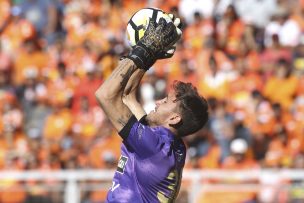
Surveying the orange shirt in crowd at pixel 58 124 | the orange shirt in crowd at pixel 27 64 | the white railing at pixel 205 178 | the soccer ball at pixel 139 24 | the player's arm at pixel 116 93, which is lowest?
the white railing at pixel 205 178

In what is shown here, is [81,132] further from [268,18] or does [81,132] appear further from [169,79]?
[268,18]

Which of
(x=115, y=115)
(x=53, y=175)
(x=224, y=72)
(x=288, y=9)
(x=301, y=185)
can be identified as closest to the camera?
(x=115, y=115)

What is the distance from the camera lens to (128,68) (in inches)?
212

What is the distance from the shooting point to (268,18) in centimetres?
1359

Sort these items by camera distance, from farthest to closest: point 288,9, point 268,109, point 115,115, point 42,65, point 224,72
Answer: point 42,65, point 288,9, point 224,72, point 268,109, point 115,115

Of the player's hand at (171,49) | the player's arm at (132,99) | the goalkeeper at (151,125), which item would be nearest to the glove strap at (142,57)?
the goalkeeper at (151,125)

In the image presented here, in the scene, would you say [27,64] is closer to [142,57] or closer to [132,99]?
[132,99]

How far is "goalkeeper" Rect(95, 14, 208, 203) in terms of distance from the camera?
5391 millimetres

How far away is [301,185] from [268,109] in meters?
1.79

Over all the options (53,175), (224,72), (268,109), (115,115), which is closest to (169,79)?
(224,72)

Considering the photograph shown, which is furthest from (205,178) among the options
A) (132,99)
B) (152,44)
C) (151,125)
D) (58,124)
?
(152,44)

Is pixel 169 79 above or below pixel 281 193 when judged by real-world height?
above

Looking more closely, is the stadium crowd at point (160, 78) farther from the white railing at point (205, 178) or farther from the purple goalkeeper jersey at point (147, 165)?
the purple goalkeeper jersey at point (147, 165)

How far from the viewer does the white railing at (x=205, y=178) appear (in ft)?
33.3
